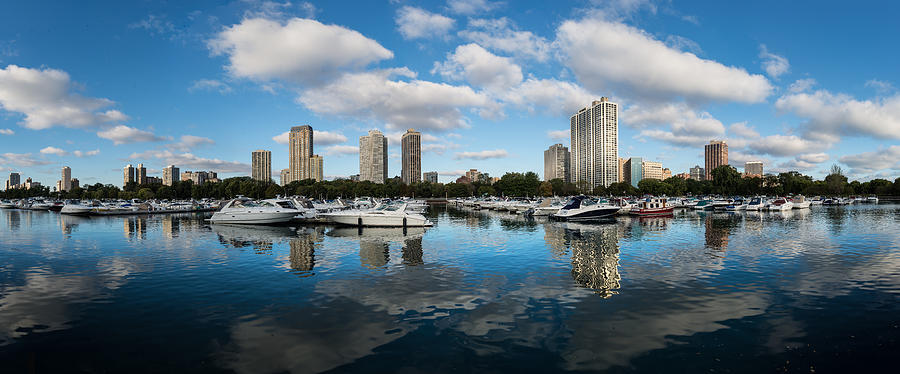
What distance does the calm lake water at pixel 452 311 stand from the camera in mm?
8055

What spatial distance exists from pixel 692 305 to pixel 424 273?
28.8 feet

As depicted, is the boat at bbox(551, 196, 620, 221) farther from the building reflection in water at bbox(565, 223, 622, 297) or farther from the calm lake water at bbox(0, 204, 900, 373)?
the calm lake water at bbox(0, 204, 900, 373)

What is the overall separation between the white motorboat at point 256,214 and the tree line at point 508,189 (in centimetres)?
8583

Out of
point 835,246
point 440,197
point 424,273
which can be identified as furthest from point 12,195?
point 835,246

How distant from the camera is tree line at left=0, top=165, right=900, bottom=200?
143m

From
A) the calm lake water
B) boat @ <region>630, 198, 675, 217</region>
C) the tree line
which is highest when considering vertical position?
the tree line

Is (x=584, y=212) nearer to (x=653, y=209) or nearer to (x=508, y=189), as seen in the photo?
(x=653, y=209)

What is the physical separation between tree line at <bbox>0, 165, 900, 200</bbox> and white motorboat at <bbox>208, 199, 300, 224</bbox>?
282ft

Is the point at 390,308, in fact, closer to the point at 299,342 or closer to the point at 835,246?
the point at 299,342

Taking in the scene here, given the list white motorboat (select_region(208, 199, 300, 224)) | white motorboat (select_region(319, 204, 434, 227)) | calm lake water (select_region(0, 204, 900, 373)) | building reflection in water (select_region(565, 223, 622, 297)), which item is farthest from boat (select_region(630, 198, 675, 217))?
white motorboat (select_region(208, 199, 300, 224))

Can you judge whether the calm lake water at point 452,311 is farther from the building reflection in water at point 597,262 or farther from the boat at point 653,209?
the boat at point 653,209

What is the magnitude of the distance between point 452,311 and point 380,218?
2638cm

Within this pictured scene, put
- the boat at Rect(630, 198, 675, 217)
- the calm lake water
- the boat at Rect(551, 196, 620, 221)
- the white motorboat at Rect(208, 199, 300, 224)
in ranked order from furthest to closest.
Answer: the boat at Rect(630, 198, 675, 217), the boat at Rect(551, 196, 620, 221), the white motorboat at Rect(208, 199, 300, 224), the calm lake water

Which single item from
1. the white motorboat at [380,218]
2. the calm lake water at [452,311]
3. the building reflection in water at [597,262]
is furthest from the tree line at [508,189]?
the calm lake water at [452,311]
